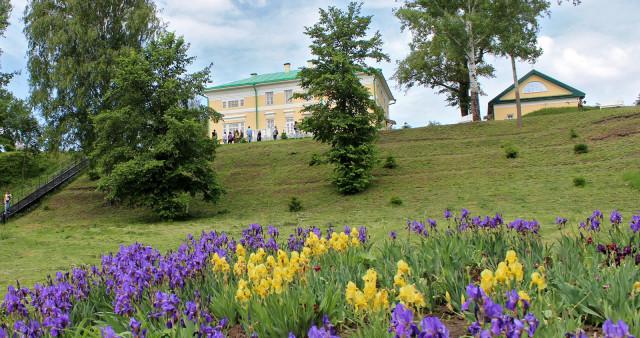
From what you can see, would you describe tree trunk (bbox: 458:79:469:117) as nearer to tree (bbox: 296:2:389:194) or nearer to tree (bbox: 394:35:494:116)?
tree (bbox: 394:35:494:116)

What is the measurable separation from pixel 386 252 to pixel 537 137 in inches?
914

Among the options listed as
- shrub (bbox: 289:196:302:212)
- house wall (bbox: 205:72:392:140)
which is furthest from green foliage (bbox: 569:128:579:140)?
house wall (bbox: 205:72:392:140)

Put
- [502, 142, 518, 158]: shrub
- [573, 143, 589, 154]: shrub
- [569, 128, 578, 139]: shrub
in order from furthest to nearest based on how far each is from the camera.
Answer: [569, 128, 578, 139]: shrub < [502, 142, 518, 158]: shrub < [573, 143, 589, 154]: shrub

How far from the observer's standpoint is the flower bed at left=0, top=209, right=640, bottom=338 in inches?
116

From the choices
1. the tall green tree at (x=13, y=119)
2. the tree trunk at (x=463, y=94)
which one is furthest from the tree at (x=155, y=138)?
the tree trunk at (x=463, y=94)

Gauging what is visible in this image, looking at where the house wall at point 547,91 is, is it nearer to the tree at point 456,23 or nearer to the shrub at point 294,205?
the tree at point 456,23

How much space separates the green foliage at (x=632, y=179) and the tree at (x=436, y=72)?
940 inches

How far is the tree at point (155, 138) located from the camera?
19078 millimetres

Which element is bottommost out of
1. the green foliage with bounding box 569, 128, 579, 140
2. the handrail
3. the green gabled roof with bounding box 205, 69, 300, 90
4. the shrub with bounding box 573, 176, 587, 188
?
the shrub with bounding box 573, 176, 587, 188

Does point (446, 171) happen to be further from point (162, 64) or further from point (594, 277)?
point (594, 277)

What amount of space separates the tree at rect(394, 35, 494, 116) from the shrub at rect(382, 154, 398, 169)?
17.6 metres

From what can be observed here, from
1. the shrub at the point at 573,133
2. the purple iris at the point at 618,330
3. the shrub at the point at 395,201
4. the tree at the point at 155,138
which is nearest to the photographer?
the purple iris at the point at 618,330

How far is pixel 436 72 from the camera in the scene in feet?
134

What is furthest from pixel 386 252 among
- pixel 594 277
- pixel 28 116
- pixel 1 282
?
pixel 28 116
